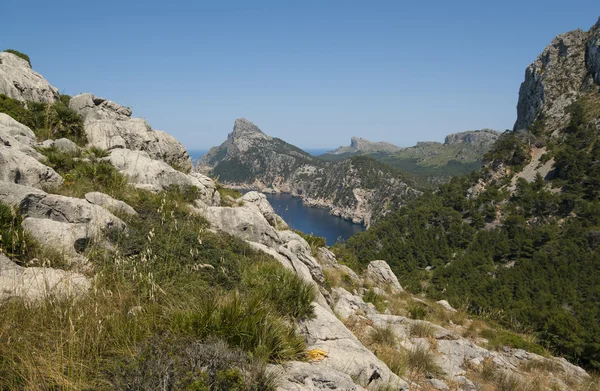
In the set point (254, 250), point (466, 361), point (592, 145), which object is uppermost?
point (592, 145)

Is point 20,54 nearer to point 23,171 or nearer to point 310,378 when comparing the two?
point 23,171

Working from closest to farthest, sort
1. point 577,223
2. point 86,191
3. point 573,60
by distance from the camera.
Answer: point 86,191 → point 577,223 → point 573,60

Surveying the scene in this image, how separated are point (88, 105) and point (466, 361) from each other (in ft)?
A: 78.1

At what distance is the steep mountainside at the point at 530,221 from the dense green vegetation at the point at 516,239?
245 millimetres

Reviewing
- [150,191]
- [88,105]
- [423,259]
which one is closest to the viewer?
[150,191]

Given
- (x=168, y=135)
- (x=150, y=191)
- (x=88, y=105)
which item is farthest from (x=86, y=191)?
(x=88, y=105)

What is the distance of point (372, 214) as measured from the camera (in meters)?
191

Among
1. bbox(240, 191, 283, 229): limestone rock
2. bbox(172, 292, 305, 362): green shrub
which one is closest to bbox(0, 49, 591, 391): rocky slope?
bbox(172, 292, 305, 362): green shrub

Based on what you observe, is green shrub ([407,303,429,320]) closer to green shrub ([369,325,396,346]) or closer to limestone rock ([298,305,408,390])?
green shrub ([369,325,396,346])

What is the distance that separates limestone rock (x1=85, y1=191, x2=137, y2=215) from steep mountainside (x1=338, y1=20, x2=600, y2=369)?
39822mm

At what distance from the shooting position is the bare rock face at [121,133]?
16.8 metres

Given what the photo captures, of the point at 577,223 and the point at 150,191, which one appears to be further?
the point at 577,223

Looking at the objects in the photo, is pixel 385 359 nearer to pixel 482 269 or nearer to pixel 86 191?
pixel 86 191

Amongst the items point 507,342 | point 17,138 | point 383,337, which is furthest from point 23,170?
point 507,342
